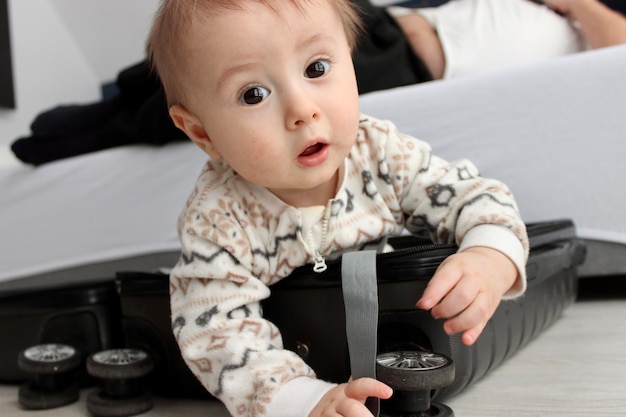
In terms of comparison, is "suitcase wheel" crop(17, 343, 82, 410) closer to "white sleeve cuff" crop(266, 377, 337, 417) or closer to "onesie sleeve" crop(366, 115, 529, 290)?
"white sleeve cuff" crop(266, 377, 337, 417)

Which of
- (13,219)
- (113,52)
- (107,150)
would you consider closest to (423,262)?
(107,150)

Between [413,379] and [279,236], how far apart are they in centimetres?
25

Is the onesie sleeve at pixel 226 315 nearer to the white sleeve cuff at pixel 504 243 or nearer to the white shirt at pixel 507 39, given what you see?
the white sleeve cuff at pixel 504 243

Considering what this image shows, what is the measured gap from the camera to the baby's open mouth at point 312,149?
26.4 inches

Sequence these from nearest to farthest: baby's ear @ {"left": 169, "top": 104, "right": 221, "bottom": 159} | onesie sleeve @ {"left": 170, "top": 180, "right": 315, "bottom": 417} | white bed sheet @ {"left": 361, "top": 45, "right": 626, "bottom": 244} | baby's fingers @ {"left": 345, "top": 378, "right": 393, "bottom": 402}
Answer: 1. baby's fingers @ {"left": 345, "top": 378, "right": 393, "bottom": 402}
2. onesie sleeve @ {"left": 170, "top": 180, "right": 315, "bottom": 417}
3. baby's ear @ {"left": 169, "top": 104, "right": 221, "bottom": 159}
4. white bed sheet @ {"left": 361, "top": 45, "right": 626, "bottom": 244}

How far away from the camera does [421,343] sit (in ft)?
2.10

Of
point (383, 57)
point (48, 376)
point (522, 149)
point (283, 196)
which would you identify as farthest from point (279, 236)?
point (383, 57)

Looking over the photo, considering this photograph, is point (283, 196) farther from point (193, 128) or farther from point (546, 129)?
point (546, 129)

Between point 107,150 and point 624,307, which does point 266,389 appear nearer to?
point 624,307

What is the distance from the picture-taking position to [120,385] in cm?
79

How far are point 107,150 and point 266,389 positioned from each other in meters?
0.98

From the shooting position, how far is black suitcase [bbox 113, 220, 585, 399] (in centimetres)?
64

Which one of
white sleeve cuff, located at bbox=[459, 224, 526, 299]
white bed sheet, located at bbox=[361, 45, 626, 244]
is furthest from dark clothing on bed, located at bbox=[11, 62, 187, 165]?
white sleeve cuff, located at bbox=[459, 224, 526, 299]

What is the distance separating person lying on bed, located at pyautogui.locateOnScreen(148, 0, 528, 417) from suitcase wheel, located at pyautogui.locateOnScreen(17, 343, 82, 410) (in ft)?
0.73
